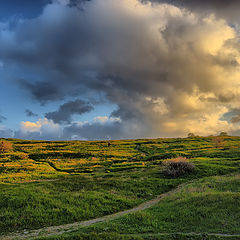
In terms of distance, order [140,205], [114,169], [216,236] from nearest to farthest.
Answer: [216,236], [140,205], [114,169]

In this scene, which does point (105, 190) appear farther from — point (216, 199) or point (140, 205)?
point (216, 199)

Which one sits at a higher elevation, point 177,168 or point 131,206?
point 177,168

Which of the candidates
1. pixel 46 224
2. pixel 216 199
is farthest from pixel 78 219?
pixel 216 199

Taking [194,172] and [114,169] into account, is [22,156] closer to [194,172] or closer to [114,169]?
[114,169]

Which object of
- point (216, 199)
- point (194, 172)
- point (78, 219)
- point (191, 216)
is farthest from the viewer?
point (194, 172)

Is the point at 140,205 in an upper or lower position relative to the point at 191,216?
lower

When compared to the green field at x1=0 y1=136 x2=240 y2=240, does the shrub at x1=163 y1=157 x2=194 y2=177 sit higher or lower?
higher

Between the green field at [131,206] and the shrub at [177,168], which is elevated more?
the shrub at [177,168]

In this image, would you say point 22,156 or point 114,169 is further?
point 22,156

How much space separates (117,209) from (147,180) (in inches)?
455

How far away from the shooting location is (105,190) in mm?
Answer: 28094

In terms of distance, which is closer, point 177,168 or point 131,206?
point 131,206

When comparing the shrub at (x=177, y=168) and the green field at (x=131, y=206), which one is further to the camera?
the shrub at (x=177, y=168)

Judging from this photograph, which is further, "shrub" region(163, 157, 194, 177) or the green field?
"shrub" region(163, 157, 194, 177)
